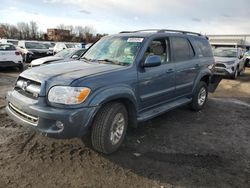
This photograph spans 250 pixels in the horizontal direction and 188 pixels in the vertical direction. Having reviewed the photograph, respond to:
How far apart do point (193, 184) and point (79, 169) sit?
1.49 metres

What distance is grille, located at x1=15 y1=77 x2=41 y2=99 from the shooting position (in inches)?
150

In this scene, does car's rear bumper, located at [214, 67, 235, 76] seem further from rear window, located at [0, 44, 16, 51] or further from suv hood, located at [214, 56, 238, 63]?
rear window, located at [0, 44, 16, 51]

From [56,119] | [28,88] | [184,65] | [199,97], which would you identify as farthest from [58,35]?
[56,119]

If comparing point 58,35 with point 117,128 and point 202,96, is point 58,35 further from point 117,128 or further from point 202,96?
point 117,128

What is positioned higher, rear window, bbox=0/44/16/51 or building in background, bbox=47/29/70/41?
building in background, bbox=47/29/70/41

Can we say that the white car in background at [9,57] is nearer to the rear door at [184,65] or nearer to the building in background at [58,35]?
the rear door at [184,65]

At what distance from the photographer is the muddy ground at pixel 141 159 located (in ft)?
11.4

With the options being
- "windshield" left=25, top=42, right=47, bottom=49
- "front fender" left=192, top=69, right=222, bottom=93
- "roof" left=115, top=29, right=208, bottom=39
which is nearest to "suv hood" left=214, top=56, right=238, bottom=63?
"front fender" left=192, top=69, right=222, bottom=93

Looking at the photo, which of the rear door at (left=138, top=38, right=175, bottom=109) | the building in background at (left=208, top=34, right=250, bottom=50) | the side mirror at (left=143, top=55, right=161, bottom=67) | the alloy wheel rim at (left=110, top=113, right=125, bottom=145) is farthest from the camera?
the building in background at (left=208, top=34, right=250, bottom=50)

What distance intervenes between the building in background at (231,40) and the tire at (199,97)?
2623 centimetres

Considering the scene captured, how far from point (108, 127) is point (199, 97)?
3674mm

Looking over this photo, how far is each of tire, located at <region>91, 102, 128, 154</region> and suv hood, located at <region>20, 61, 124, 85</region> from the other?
1.89 feet

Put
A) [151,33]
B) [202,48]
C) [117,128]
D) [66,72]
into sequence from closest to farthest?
[66,72]
[117,128]
[151,33]
[202,48]

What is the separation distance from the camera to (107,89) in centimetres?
387
